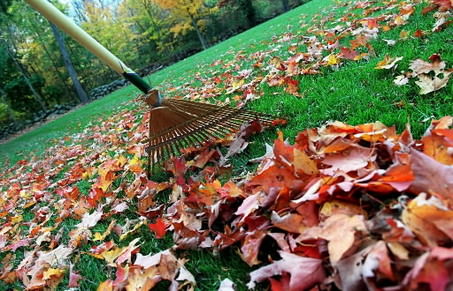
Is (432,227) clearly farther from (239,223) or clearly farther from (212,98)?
(212,98)

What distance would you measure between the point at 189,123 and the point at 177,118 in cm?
10

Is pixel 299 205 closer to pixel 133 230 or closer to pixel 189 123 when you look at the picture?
pixel 133 230

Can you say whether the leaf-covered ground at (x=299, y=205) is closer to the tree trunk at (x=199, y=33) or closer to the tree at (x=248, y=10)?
the tree trunk at (x=199, y=33)

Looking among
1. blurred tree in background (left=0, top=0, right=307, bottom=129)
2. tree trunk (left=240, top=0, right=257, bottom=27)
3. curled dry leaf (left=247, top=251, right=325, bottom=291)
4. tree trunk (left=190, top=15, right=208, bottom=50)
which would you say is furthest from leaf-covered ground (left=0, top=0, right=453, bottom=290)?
blurred tree in background (left=0, top=0, right=307, bottom=129)

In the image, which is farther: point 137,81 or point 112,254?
point 137,81

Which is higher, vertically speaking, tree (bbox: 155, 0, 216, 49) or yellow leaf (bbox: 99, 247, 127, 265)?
tree (bbox: 155, 0, 216, 49)

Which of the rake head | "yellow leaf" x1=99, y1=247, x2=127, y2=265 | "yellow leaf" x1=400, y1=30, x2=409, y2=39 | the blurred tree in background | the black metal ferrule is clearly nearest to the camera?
"yellow leaf" x1=99, y1=247, x2=127, y2=265

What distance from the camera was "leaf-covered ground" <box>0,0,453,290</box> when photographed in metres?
0.77

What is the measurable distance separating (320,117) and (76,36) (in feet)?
5.58

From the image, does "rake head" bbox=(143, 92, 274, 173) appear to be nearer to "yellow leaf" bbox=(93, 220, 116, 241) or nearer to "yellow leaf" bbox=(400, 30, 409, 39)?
"yellow leaf" bbox=(93, 220, 116, 241)

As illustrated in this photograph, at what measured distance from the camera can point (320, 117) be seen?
6.77ft

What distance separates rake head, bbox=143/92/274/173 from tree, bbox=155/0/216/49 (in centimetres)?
2305

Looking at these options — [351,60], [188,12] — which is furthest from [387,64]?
[188,12]

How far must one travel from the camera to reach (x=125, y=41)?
2800 cm
